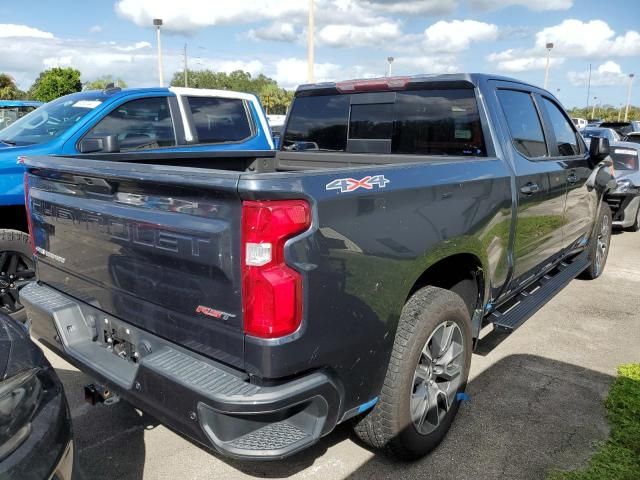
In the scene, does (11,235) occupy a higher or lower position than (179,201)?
lower

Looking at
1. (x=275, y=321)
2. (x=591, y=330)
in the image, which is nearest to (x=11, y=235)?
(x=275, y=321)

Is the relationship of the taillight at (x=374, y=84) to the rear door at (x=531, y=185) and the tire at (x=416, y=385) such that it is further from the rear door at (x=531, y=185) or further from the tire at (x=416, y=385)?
the tire at (x=416, y=385)

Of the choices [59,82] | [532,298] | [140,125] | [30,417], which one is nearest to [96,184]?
[30,417]

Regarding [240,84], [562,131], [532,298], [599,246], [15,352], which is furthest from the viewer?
[240,84]

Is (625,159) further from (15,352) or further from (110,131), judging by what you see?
(15,352)

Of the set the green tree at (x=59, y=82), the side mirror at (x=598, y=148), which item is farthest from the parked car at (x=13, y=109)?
the green tree at (x=59, y=82)

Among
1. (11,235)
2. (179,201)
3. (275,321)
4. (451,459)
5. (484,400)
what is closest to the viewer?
(275,321)

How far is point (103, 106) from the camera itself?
4961 mm

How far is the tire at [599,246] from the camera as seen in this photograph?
581 cm

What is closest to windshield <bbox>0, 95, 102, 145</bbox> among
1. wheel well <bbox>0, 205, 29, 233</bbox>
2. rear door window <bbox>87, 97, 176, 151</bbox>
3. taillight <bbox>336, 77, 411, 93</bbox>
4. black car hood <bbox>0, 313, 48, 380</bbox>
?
rear door window <bbox>87, 97, 176, 151</bbox>

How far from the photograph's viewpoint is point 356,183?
2.15 m

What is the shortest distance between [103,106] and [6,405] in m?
3.77

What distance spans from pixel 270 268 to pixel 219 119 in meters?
4.53

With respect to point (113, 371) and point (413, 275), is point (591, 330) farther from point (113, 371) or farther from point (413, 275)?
point (113, 371)
